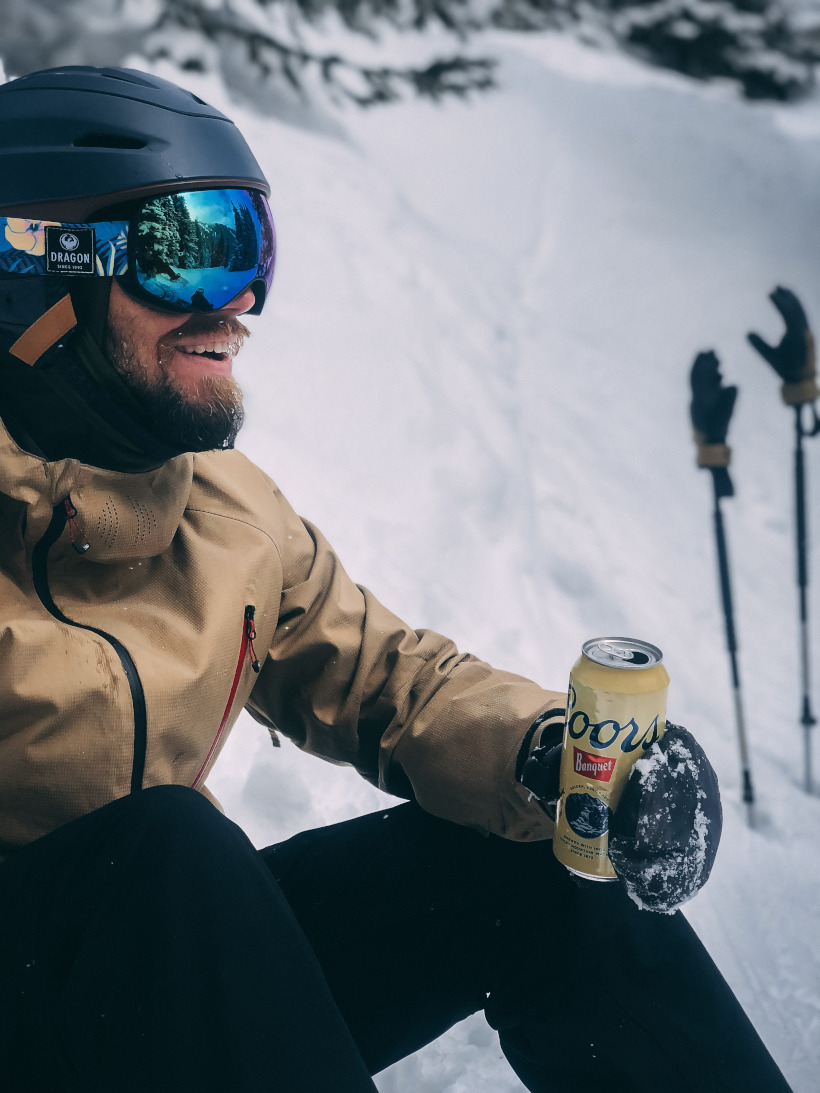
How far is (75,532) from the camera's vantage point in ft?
4.86

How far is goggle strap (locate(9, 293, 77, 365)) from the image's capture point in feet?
5.47

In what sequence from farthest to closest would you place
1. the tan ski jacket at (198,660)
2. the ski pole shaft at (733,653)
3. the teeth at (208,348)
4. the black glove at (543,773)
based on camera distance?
the ski pole shaft at (733,653), the teeth at (208,348), the black glove at (543,773), the tan ski jacket at (198,660)

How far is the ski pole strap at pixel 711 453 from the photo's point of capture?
359cm

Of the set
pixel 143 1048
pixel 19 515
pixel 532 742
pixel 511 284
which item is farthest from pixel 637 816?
pixel 511 284

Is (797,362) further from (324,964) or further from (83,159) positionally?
(324,964)

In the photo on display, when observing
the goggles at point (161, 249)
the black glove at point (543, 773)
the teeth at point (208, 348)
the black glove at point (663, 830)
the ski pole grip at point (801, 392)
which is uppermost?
the goggles at point (161, 249)

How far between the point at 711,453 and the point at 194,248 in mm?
2454

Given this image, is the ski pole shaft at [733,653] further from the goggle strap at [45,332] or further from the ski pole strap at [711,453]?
the goggle strap at [45,332]

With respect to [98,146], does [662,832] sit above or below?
below

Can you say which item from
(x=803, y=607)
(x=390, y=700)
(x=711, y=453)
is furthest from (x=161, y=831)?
(x=803, y=607)

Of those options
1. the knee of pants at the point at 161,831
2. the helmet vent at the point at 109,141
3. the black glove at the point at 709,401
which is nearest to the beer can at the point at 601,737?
the knee of pants at the point at 161,831

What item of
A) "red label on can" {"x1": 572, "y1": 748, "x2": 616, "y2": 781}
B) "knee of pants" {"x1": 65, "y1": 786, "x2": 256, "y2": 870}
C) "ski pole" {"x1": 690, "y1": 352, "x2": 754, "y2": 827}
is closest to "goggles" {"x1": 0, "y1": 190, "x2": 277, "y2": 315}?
"knee of pants" {"x1": 65, "y1": 786, "x2": 256, "y2": 870}

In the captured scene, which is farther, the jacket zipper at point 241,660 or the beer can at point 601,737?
the jacket zipper at point 241,660

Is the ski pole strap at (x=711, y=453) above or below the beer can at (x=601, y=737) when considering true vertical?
below
